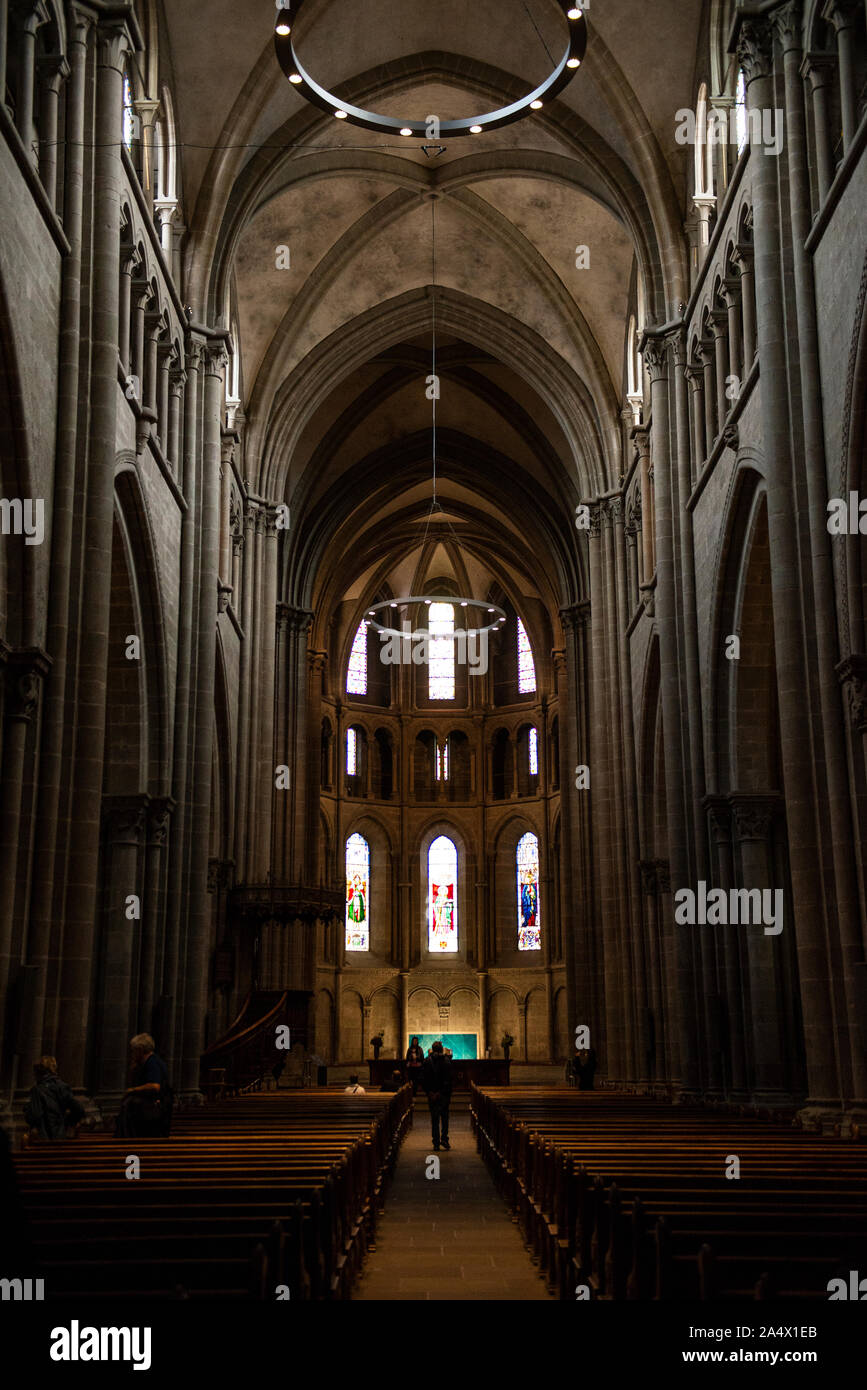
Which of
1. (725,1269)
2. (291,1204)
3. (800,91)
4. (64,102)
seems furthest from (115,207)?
(725,1269)

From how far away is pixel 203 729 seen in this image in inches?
949

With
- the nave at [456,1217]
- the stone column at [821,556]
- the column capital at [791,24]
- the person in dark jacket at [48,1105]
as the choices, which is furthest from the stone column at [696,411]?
the person in dark jacket at [48,1105]

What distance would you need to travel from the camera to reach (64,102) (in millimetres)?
16922

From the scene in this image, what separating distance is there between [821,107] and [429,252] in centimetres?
1834

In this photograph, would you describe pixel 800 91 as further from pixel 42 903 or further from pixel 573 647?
pixel 573 647

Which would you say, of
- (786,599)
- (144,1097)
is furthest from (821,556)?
(144,1097)

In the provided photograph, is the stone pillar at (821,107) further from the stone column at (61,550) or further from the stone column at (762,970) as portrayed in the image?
the stone column at (762,970)

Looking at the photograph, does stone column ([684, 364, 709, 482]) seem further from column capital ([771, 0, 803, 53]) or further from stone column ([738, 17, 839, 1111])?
column capital ([771, 0, 803, 53])

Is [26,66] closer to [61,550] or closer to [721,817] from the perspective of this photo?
[61,550]

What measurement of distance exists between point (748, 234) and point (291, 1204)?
56.1 ft

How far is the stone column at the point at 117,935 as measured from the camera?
19.6 metres

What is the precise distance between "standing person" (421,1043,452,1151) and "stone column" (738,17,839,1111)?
8.96 m

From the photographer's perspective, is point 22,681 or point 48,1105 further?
point 22,681

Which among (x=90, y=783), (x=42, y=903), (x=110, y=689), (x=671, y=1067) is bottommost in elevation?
(x=671, y=1067)
